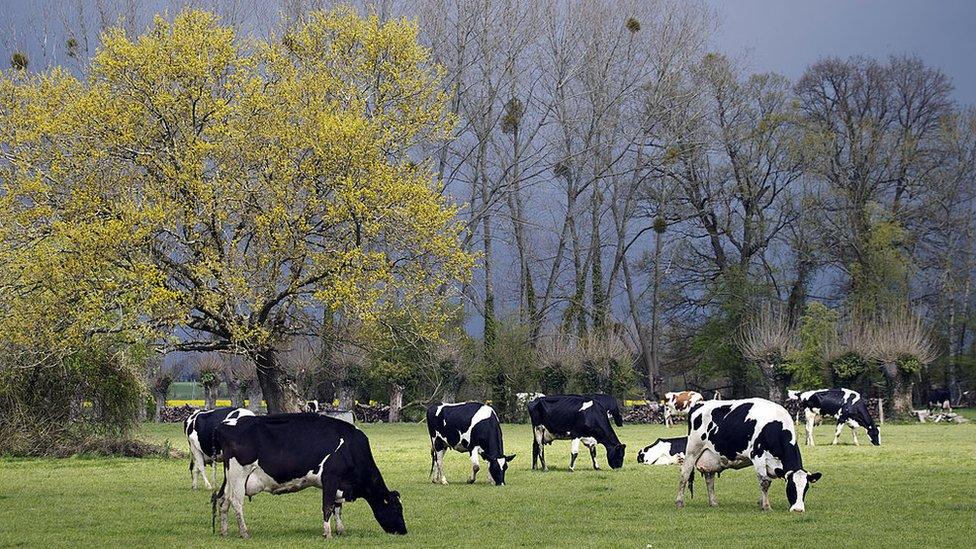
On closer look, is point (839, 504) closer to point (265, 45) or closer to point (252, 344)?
point (252, 344)

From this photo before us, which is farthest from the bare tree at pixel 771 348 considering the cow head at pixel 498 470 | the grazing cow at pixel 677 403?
the cow head at pixel 498 470

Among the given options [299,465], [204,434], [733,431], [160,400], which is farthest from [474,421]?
[160,400]

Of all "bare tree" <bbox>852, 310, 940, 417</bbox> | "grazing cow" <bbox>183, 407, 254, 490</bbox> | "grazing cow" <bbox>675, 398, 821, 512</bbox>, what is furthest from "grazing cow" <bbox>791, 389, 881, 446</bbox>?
"grazing cow" <bbox>183, 407, 254, 490</bbox>

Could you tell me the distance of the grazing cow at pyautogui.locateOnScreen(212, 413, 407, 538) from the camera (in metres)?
14.9

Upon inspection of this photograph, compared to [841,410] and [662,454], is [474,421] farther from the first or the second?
[841,410]

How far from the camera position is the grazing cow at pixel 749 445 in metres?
17.0

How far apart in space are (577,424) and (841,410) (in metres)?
13.4

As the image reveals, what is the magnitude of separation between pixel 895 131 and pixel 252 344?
47.6 m

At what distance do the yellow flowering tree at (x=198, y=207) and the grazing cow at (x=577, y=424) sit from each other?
556 centimetres

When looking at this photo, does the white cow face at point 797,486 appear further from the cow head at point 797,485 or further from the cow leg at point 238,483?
the cow leg at point 238,483

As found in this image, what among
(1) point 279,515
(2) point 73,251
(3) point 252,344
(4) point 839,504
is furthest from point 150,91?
(4) point 839,504

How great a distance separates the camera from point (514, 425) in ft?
193

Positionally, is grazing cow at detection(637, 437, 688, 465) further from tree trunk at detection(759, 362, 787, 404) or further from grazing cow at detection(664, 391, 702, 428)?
tree trunk at detection(759, 362, 787, 404)

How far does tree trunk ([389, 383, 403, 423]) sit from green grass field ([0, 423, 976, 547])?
39154mm
